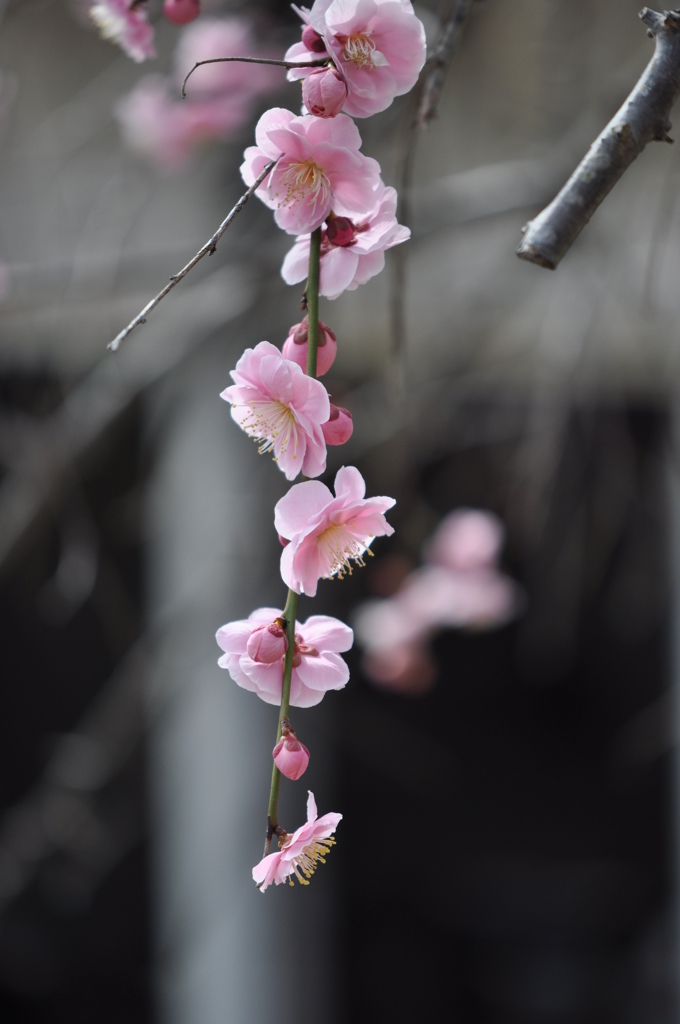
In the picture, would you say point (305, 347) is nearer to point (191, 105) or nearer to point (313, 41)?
point (313, 41)

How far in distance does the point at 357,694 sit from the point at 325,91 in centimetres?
182

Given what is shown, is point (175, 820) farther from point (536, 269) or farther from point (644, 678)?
point (536, 269)

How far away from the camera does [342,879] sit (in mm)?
2092

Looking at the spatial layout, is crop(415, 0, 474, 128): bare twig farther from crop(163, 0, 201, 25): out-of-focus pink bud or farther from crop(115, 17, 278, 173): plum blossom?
crop(115, 17, 278, 173): plum blossom

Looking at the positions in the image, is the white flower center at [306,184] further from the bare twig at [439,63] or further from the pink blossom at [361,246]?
the bare twig at [439,63]

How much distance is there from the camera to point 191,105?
5.18 ft

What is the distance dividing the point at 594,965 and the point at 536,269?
1.60m

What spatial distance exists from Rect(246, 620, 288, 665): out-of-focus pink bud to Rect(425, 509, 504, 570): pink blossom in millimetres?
1261

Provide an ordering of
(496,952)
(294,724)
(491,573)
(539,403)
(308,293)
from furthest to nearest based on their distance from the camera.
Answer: (496,952) < (294,724) < (491,573) < (539,403) < (308,293)

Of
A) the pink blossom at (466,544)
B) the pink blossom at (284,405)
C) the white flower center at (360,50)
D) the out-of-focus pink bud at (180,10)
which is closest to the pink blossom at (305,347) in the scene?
the pink blossom at (284,405)

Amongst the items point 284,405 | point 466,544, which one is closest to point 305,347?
point 284,405

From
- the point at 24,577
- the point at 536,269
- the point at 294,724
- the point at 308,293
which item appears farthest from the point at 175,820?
the point at 308,293

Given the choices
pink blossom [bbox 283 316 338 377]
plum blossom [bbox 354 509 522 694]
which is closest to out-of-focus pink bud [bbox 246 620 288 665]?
pink blossom [bbox 283 316 338 377]

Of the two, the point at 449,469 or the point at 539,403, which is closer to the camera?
the point at 539,403
